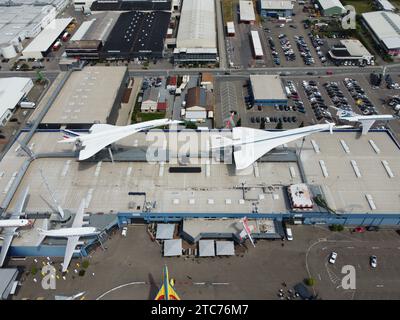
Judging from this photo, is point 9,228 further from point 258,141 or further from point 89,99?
point 258,141

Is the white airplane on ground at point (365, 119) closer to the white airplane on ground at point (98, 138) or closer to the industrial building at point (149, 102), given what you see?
the white airplane on ground at point (98, 138)

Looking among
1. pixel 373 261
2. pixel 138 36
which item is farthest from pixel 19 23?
pixel 373 261

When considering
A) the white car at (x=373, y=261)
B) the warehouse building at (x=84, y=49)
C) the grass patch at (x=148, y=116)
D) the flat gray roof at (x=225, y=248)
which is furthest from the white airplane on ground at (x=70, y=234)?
the warehouse building at (x=84, y=49)

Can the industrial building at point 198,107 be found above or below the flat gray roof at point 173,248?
above

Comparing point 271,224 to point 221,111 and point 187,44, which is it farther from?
point 187,44

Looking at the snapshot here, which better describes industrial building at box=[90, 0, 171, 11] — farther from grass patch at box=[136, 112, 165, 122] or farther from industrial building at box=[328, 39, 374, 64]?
industrial building at box=[328, 39, 374, 64]

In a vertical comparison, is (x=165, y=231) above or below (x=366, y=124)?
below
